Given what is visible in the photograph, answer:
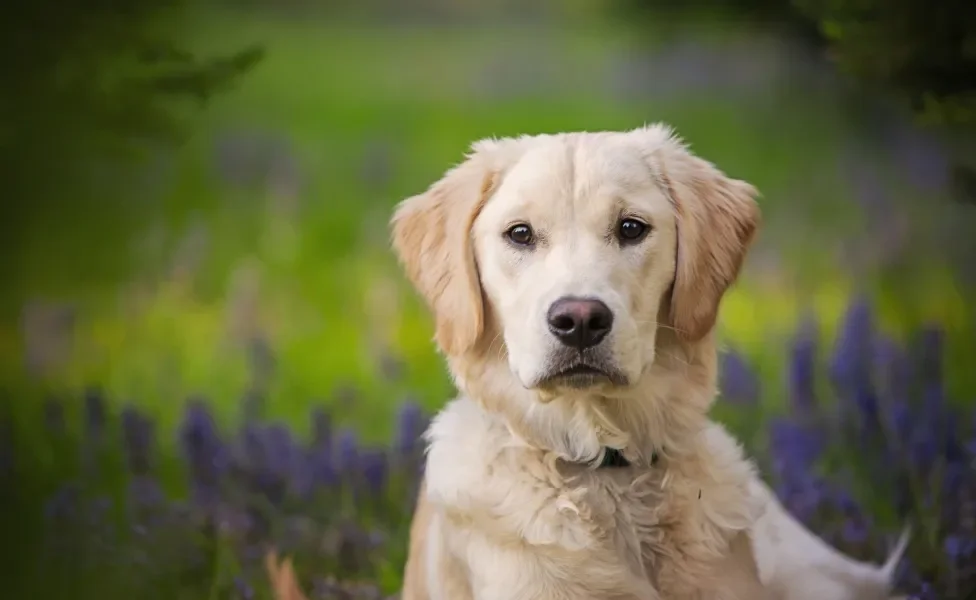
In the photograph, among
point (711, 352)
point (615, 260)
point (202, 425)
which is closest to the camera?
point (615, 260)

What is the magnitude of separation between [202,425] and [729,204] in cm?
147

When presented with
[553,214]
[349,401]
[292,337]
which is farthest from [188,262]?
[553,214]

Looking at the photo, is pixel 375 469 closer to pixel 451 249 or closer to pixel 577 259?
pixel 451 249

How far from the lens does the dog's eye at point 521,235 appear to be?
2.07m

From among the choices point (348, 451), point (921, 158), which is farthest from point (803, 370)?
point (348, 451)

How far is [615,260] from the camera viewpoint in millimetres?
2016

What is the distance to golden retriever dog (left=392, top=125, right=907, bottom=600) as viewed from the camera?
204 cm

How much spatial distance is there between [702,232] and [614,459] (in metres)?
0.49

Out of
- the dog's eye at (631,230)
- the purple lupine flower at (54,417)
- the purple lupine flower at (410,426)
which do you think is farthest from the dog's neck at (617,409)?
the purple lupine flower at (54,417)

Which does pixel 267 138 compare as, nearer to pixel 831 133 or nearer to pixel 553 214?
pixel 553 214

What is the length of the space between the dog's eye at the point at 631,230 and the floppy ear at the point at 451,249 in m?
0.28

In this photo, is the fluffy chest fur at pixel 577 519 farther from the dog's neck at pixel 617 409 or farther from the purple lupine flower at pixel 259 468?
the purple lupine flower at pixel 259 468

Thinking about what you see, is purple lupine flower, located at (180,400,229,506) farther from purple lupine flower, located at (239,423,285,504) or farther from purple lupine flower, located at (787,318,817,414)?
purple lupine flower, located at (787,318,817,414)

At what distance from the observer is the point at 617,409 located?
214 cm
